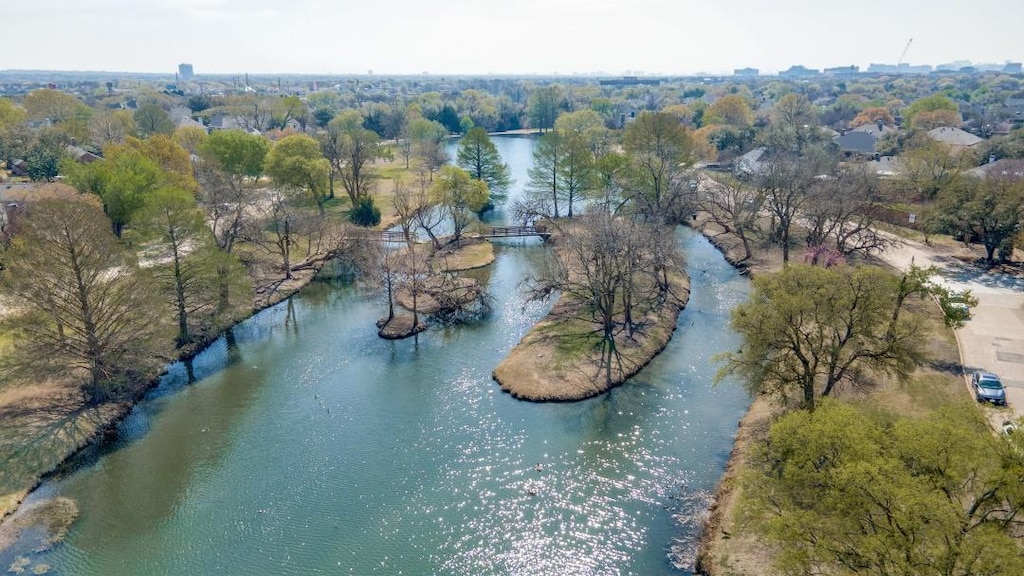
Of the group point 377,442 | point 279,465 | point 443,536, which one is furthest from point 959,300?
point 279,465

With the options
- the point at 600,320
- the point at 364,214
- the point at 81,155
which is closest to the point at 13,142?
the point at 81,155

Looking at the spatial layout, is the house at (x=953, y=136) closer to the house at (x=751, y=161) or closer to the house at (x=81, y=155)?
the house at (x=751, y=161)

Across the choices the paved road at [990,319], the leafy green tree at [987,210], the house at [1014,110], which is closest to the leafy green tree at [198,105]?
the paved road at [990,319]

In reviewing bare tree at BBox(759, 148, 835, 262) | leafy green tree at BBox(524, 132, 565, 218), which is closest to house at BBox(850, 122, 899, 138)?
bare tree at BBox(759, 148, 835, 262)

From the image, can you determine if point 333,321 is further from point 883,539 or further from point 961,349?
point 961,349

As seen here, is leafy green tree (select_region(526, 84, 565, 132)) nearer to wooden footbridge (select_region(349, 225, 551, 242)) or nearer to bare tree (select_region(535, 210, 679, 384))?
wooden footbridge (select_region(349, 225, 551, 242))

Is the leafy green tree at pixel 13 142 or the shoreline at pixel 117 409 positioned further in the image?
the leafy green tree at pixel 13 142

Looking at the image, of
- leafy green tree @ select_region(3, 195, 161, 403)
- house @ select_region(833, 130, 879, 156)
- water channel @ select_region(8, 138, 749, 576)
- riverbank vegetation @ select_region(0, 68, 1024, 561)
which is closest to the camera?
water channel @ select_region(8, 138, 749, 576)
